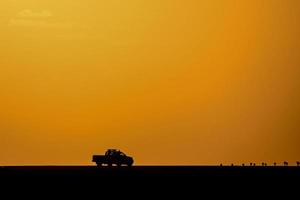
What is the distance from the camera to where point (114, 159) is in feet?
315

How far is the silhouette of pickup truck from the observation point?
96.0 metres

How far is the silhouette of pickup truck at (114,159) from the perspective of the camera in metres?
96.0
